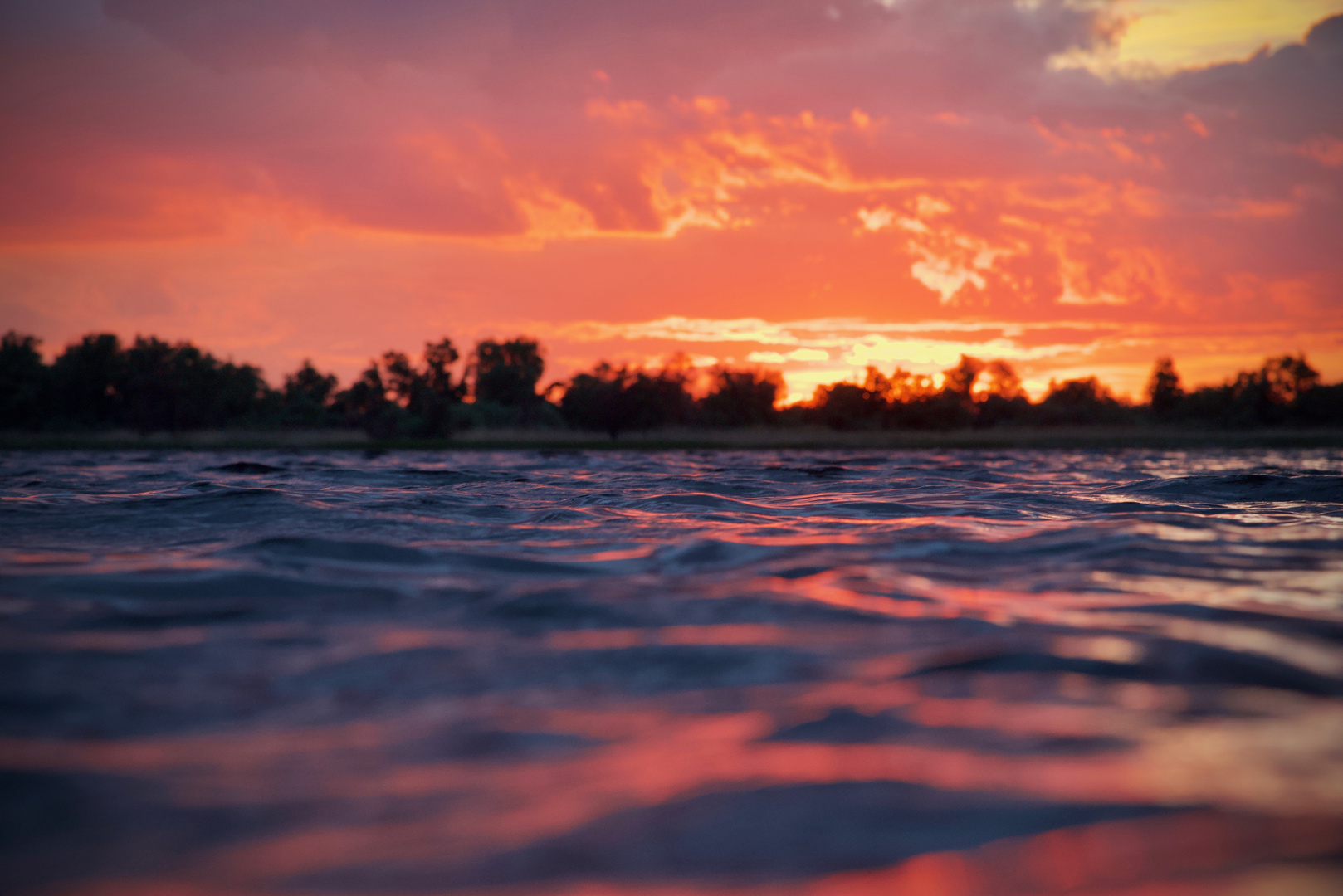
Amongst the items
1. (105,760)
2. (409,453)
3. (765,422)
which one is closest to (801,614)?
(105,760)

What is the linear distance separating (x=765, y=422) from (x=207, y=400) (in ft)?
133

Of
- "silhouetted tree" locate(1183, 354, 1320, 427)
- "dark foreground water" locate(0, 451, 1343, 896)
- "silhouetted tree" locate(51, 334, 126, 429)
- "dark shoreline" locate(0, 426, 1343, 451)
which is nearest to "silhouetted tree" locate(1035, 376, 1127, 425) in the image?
"silhouetted tree" locate(1183, 354, 1320, 427)

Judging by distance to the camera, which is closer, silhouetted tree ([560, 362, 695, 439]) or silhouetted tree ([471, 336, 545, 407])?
silhouetted tree ([560, 362, 695, 439])

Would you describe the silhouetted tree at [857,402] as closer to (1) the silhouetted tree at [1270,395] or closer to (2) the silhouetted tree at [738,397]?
(2) the silhouetted tree at [738,397]

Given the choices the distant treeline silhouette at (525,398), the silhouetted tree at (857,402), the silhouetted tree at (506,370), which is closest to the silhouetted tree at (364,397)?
the distant treeline silhouette at (525,398)

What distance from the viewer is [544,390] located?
83.4 metres

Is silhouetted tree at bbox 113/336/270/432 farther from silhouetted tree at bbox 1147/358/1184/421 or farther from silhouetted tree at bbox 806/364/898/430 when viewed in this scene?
silhouetted tree at bbox 1147/358/1184/421

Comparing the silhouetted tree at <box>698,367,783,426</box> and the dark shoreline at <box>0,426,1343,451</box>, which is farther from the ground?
the silhouetted tree at <box>698,367,783,426</box>

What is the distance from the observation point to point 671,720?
9.01 feet

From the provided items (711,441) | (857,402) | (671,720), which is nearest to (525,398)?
(857,402)

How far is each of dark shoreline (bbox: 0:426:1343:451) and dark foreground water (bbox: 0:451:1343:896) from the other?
26.2 m

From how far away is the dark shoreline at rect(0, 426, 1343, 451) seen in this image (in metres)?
31.4

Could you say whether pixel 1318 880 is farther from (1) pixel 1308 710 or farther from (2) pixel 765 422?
(2) pixel 765 422

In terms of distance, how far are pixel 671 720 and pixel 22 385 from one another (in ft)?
212
